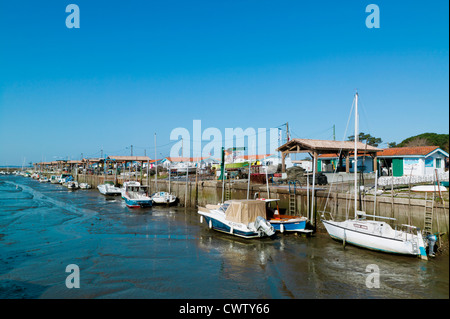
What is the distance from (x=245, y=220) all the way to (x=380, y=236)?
26.0ft

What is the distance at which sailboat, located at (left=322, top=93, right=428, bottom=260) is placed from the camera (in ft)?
47.5

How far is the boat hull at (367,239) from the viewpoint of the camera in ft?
47.8

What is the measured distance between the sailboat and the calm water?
0.43m

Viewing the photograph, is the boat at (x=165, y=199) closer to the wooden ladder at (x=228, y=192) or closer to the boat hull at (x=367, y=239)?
the wooden ladder at (x=228, y=192)

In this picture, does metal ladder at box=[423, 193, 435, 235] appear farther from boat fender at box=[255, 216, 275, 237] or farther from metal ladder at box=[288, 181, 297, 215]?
metal ladder at box=[288, 181, 297, 215]

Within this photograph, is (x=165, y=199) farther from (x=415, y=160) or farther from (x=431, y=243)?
(x=431, y=243)

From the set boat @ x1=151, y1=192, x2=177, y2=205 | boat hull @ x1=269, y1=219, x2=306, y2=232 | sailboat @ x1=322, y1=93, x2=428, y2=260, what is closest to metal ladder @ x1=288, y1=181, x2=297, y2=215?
boat hull @ x1=269, y1=219, x2=306, y2=232

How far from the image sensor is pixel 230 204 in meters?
20.7

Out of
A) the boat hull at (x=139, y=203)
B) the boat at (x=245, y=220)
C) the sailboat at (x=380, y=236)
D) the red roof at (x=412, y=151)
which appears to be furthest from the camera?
the boat hull at (x=139, y=203)

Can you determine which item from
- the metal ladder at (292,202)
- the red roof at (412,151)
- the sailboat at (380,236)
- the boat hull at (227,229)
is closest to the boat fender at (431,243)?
the sailboat at (380,236)

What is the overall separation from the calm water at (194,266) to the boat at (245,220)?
62cm
